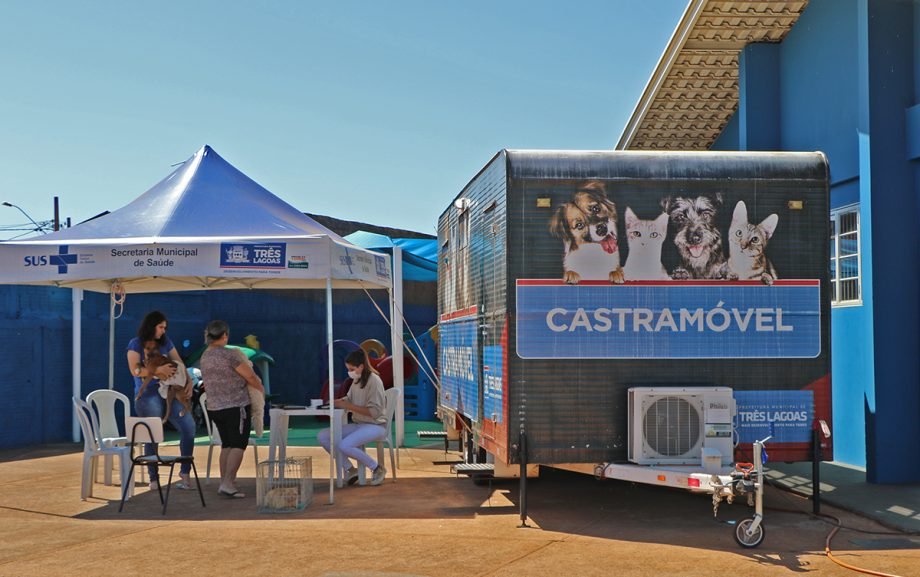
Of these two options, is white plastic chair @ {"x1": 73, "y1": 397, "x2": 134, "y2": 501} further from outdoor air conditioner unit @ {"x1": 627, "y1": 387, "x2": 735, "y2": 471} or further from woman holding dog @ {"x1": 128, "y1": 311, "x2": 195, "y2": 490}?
outdoor air conditioner unit @ {"x1": 627, "y1": 387, "x2": 735, "y2": 471}

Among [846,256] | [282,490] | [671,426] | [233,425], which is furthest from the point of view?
[846,256]

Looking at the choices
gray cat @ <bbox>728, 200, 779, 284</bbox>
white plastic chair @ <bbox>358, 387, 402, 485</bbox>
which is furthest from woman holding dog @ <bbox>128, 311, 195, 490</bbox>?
gray cat @ <bbox>728, 200, 779, 284</bbox>

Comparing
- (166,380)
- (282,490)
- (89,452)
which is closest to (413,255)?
(166,380)

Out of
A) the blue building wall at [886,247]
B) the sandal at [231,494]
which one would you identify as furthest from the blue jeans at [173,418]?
the blue building wall at [886,247]

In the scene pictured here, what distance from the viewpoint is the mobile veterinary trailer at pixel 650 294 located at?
812cm

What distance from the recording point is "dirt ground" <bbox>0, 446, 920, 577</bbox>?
6.75 metres

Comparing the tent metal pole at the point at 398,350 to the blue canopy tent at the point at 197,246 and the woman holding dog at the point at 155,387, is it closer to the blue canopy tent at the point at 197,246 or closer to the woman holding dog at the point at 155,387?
the blue canopy tent at the point at 197,246

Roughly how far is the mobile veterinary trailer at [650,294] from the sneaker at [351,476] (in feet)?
9.05

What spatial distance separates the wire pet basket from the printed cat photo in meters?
3.46

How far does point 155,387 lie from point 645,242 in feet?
16.7

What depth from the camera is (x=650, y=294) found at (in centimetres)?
815

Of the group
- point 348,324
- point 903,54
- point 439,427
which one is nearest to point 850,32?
point 903,54

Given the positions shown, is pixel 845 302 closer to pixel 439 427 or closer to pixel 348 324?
pixel 439 427

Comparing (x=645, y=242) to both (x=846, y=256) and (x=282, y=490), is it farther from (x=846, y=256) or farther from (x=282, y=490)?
(x=846, y=256)
